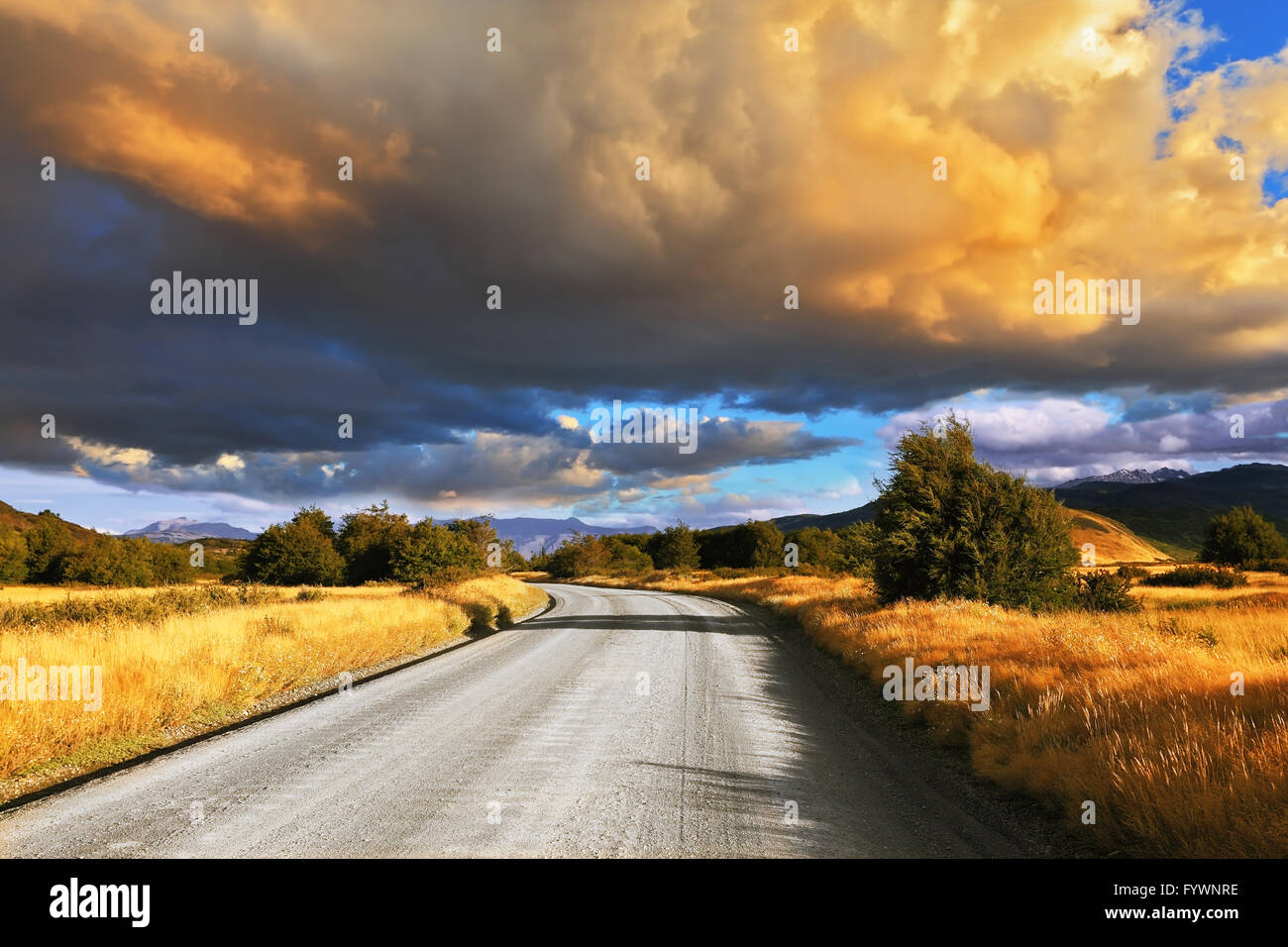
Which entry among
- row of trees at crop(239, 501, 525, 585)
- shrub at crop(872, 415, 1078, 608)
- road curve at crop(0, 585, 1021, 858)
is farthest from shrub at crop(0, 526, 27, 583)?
shrub at crop(872, 415, 1078, 608)

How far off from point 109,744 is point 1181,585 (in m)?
55.4

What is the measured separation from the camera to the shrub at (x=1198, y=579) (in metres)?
42.2

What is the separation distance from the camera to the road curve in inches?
189

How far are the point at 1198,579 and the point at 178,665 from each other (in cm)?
5651

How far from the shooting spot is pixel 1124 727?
652 centimetres

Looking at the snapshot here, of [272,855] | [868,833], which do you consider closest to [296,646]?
[272,855]

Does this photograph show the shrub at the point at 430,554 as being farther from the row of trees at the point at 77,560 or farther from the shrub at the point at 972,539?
the row of trees at the point at 77,560

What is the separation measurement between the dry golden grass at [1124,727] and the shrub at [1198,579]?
3707cm

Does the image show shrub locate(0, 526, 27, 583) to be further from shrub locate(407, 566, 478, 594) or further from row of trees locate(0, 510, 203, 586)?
shrub locate(407, 566, 478, 594)

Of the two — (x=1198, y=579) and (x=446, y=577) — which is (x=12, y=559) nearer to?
(x=446, y=577)

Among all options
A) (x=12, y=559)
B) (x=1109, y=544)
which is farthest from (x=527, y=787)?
(x=1109, y=544)

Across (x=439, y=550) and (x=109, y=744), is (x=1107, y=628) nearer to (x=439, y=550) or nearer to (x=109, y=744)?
(x=109, y=744)

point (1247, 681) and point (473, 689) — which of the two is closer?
point (1247, 681)

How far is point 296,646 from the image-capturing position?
13.0m
